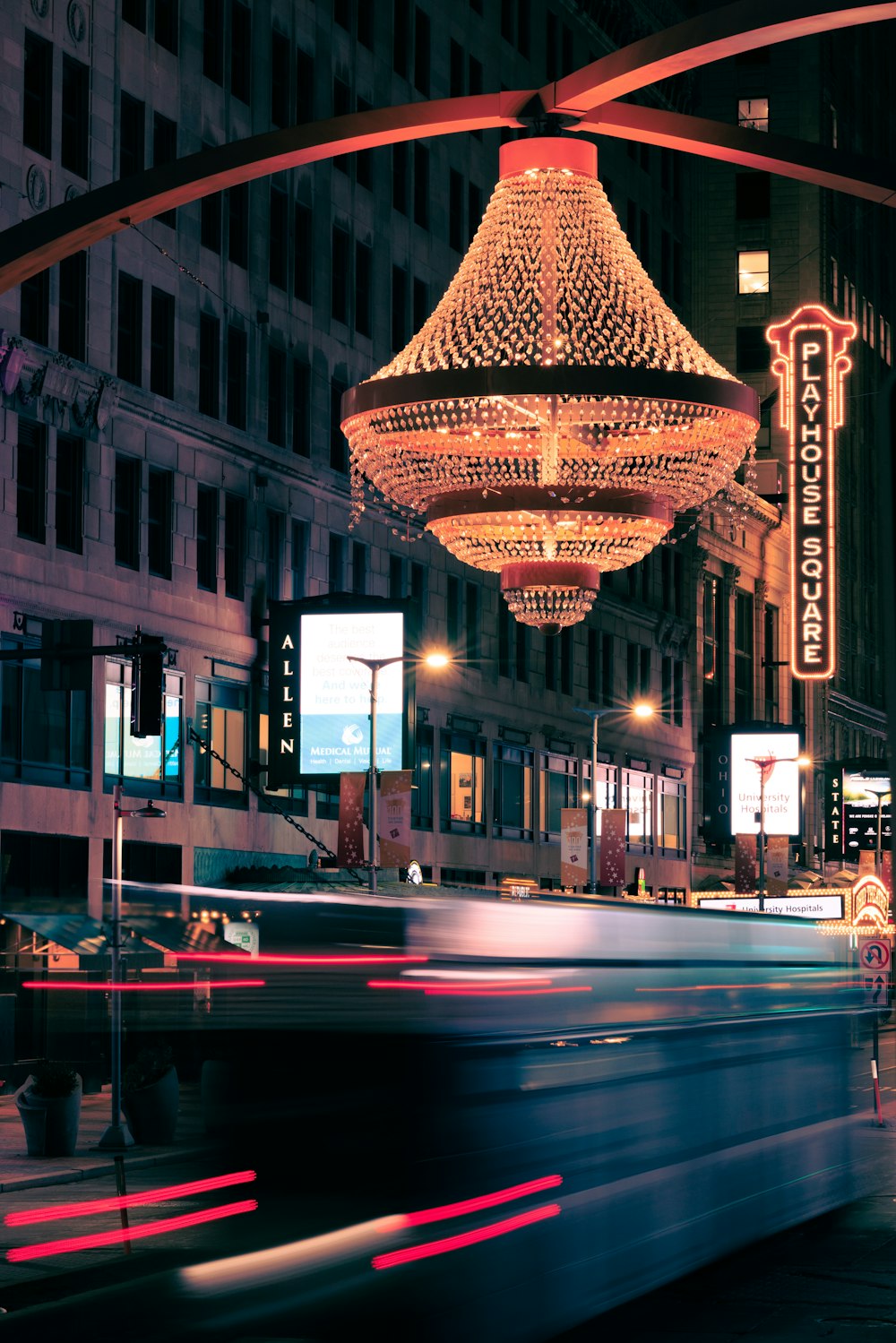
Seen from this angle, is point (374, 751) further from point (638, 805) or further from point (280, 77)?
point (638, 805)

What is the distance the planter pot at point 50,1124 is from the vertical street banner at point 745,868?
6115cm

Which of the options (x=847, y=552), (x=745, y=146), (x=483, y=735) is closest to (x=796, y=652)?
(x=483, y=735)

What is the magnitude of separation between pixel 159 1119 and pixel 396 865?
26.8m

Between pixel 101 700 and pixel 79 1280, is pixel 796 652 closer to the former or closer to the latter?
pixel 101 700

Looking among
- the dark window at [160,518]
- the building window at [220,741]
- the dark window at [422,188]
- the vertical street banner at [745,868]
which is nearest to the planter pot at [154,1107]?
the building window at [220,741]

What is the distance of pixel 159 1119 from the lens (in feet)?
93.8

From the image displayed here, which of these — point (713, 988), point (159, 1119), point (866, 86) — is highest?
point (866, 86)

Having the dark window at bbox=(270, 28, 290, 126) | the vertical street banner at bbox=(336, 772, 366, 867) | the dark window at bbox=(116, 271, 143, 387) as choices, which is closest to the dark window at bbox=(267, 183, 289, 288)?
the dark window at bbox=(270, 28, 290, 126)

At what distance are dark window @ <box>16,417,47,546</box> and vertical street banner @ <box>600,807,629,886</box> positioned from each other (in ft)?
106

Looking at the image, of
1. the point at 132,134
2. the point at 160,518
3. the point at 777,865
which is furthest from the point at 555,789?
the point at 132,134

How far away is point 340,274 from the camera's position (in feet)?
209

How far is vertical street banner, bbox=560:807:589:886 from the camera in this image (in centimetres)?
7369

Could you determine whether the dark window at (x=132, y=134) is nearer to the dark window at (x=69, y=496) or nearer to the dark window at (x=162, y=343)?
the dark window at (x=162, y=343)

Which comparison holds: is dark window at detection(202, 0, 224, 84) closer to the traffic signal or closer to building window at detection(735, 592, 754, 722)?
the traffic signal
